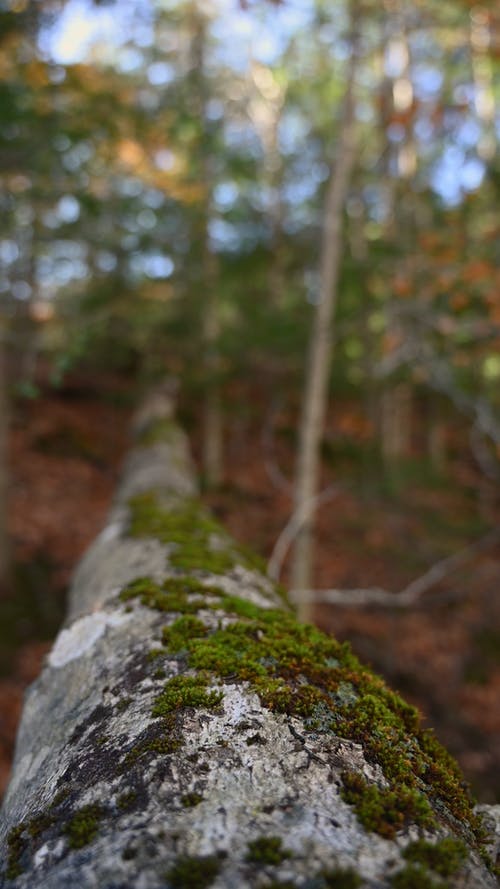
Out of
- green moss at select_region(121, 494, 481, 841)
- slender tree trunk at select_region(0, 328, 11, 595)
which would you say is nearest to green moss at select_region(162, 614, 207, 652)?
green moss at select_region(121, 494, 481, 841)

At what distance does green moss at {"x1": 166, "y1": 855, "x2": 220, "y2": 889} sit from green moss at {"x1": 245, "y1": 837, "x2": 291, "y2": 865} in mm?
67

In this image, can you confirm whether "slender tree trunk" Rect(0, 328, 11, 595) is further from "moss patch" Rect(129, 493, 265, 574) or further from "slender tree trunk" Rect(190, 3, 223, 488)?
"moss patch" Rect(129, 493, 265, 574)

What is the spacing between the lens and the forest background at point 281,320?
6.36 m

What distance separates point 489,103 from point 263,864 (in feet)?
60.9

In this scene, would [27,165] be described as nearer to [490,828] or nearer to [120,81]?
[120,81]

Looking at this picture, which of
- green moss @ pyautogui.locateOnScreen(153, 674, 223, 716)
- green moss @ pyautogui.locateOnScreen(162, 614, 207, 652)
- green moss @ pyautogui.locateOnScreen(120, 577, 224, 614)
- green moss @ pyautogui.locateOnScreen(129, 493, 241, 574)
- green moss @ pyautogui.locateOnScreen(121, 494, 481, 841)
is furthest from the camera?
green moss @ pyautogui.locateOnScreen(129, 493, 241, 574)

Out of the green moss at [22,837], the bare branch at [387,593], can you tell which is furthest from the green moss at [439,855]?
the bare branch at [387,593]

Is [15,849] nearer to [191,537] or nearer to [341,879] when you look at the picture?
[341,879]

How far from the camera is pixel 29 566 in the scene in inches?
317

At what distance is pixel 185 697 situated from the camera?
1568 mm

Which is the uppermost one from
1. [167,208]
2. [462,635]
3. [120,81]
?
[120,81]

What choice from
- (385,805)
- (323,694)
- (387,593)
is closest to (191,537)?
(323,694)

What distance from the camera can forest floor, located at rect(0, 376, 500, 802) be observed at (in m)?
7.00

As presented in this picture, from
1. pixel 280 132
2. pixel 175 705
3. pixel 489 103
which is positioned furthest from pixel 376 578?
pixel 489 103
